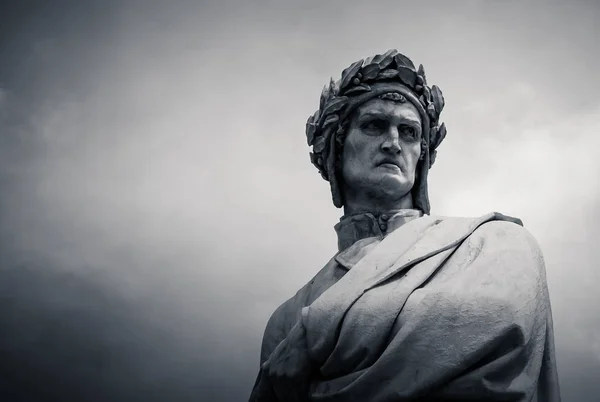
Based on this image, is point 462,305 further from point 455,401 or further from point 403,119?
point 403,119

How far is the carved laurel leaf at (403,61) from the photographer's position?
297 inches

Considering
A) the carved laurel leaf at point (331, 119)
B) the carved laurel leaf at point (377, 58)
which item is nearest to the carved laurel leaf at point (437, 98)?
the carved laurel leaf at point (377, 58)

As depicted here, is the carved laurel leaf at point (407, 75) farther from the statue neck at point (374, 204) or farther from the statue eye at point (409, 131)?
the statue neck at point (374, 204)

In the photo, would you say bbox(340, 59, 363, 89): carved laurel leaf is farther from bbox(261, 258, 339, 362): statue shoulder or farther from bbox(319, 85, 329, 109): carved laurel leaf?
bbox(261, 258, 339, 362): statue shoulder

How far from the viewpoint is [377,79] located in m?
7.50

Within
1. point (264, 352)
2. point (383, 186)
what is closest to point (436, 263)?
point (383, 186)

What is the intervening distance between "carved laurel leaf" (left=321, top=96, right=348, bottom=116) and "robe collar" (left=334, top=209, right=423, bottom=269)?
0.94 meters

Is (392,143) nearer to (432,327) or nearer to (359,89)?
(359,89)

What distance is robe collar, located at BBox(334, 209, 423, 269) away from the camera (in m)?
7.15

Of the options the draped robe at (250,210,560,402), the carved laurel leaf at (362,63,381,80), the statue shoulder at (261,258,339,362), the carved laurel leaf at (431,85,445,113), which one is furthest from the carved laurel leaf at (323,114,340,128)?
the draped robe at (250,210,560,402)

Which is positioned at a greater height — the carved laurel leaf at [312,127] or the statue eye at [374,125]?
the carved laurel leaf at [312,127]

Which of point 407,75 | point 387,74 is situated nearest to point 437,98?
point 407,75

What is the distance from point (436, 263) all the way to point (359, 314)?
68 centimetres

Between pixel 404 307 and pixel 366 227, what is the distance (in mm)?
1697
